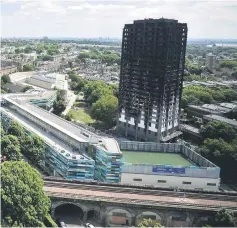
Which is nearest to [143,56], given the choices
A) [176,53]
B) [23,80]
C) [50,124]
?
[176,53]

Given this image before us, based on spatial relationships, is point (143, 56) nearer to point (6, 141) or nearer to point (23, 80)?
point (6, 141)

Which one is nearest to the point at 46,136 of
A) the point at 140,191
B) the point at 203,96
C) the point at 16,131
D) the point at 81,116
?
the point at 16,131

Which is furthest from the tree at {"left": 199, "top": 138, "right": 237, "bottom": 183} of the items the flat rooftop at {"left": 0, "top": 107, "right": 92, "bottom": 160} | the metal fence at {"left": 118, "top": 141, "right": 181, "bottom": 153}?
the flat rooftop at {"left": 0, "top": 107, "right": 92, "bottom": 160}

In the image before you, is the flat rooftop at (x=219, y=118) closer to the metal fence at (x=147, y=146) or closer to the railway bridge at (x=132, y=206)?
the metal fence at (x=147, y=146)

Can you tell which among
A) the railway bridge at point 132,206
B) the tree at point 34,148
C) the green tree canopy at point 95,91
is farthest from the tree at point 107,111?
the railway bridge at point 132,206

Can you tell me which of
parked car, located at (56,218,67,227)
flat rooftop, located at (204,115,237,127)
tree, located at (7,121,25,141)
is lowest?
parked car, located at (56,218,67,227)

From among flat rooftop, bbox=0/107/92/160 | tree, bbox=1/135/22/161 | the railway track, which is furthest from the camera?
flat rooftop, bbox=0/107/92/160

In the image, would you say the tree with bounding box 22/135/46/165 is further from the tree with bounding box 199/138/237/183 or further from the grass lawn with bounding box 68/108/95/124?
the grass lawn with bounding box 68/108/95/124
